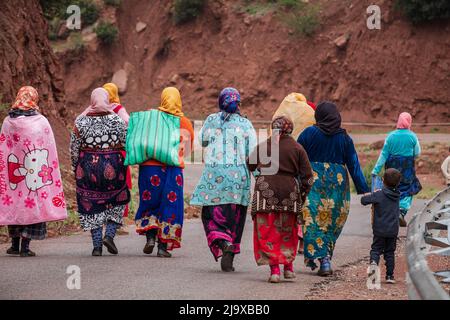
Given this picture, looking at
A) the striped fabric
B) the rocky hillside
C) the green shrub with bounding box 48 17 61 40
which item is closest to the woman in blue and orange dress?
the striped fabric

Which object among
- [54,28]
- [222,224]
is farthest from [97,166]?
[54,28]

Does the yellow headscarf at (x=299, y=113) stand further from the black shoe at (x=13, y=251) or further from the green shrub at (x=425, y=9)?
the green shrub at (x=425, y=9)

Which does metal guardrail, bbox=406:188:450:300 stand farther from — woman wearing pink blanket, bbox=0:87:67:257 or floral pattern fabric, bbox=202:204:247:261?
woman wearing pink blanket, bbox=0:87:67:257

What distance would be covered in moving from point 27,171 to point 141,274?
287 cm

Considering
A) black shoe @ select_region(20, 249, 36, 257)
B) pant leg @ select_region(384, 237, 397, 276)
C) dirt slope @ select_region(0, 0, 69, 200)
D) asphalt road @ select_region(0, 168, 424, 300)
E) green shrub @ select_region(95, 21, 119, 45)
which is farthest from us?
green shrub @ select_region(95, 21, 119, 45)

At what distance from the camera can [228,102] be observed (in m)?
11.4

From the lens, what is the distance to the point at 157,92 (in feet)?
177

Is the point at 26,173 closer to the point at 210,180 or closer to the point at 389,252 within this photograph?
the point at 210,180

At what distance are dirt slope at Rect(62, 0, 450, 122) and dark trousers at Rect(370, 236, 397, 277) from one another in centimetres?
3646

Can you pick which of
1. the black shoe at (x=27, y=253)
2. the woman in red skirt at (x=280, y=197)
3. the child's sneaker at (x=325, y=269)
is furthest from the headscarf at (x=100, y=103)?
the child's sneaker at (x=325, y=269)

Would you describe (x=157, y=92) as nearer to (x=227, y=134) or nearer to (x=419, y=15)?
(x=419, y=15)

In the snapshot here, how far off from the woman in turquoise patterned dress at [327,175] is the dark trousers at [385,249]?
0.86m

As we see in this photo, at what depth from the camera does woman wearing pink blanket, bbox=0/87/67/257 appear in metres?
12.4

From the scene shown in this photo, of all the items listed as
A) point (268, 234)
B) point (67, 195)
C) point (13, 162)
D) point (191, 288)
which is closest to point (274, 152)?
point (268, 234)
